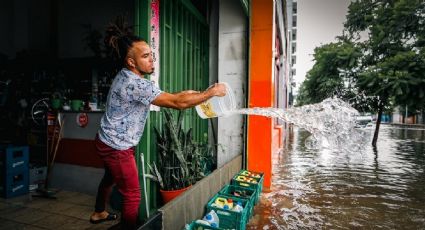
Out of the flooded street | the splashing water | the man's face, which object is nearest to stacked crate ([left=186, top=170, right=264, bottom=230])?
the flooded street

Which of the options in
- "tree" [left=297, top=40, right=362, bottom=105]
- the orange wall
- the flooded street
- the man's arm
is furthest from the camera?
"tree" [left=297, top=40, right=362, bottom=105]

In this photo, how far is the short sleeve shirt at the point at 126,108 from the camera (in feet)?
6.63

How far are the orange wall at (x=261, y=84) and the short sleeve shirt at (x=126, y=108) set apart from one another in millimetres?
3468

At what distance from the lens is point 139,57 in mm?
2207

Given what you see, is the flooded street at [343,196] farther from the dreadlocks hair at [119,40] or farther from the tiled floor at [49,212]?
the dreadlocks hair at [119,40]

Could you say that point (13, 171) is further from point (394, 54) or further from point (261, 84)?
point (394, 54)

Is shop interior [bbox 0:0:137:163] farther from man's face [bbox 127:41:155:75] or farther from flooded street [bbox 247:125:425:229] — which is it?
flooded street [bbox 247:125:425:229]

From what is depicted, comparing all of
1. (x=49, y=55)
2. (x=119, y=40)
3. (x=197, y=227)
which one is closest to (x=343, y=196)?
(x=197, y=227)

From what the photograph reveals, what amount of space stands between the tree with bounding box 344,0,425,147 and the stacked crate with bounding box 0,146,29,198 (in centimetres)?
1069

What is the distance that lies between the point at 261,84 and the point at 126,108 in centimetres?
374

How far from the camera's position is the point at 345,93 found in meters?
11.8

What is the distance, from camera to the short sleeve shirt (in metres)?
2.02

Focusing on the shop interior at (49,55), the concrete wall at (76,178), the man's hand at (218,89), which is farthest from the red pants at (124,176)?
the shop interior at (49,55)

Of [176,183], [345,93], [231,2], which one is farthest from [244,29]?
[345,93]
